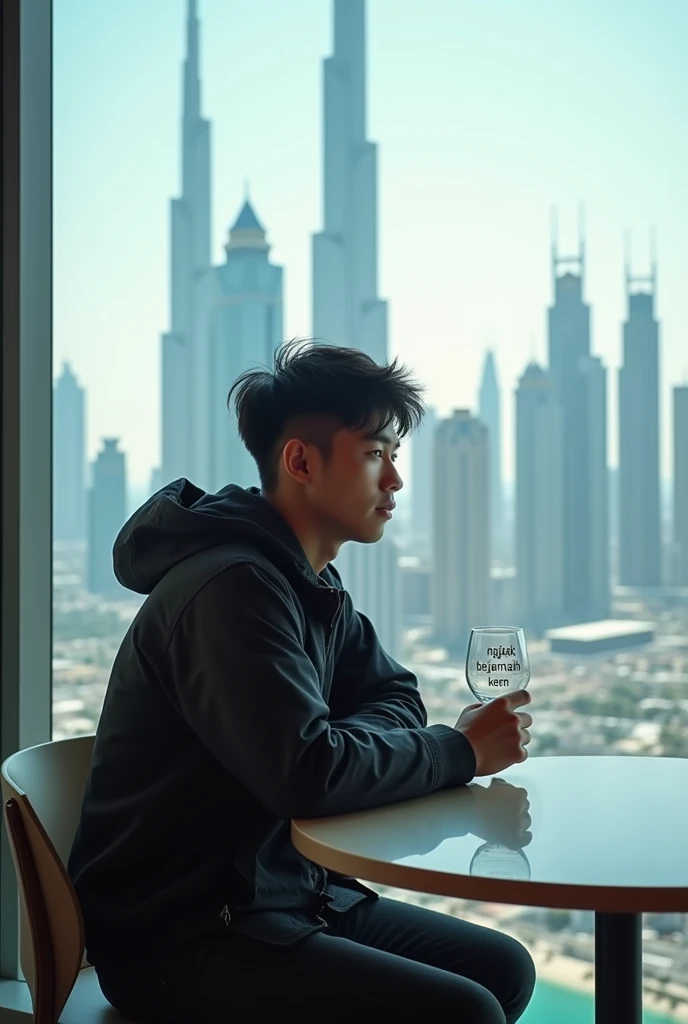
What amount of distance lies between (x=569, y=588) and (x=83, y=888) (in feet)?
4.05

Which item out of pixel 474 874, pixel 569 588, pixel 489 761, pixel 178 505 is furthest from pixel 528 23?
pixel 474 874

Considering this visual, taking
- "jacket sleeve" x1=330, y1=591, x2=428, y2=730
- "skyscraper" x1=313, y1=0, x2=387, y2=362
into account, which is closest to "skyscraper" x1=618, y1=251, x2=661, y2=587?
"skyscraper" x1=313, y1=0, x2=387, y2=362

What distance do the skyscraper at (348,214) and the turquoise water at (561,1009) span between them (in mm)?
1363

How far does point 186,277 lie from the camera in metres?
2.49

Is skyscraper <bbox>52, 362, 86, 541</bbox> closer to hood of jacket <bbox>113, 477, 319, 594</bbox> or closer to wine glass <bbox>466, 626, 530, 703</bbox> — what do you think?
hood of jacket <bbox>113, 477, 319, 594</bbox>

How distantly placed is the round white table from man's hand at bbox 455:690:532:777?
4cm

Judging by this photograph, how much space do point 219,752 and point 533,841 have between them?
14.1 inches

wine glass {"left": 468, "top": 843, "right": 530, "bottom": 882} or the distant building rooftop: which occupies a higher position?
the distant building rooftop

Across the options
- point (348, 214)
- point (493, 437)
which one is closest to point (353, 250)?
point (348, 214)

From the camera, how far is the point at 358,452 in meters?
1.45

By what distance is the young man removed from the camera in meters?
1.16

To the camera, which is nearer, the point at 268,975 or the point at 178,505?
the point at 268,975

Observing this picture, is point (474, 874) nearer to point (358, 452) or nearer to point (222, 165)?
point (358, 452)

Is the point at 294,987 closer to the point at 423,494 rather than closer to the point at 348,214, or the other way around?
the point at 423,494
